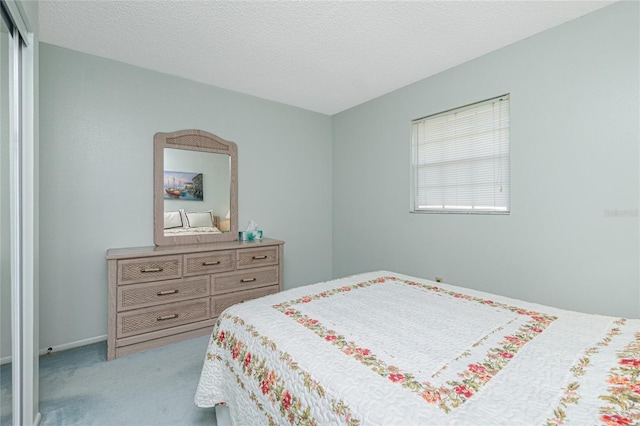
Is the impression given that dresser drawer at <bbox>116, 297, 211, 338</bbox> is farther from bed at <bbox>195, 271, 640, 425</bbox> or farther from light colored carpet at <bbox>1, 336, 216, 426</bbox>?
bed at <bbox>195, 271, 640, 425</bbox>

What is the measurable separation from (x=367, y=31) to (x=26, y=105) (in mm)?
2130

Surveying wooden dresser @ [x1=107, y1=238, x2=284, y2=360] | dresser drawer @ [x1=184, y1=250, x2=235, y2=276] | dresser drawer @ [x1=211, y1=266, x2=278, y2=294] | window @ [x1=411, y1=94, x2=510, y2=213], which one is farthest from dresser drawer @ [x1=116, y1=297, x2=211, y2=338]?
window @ [x1=411, y1=94, x2=510, y2=213]

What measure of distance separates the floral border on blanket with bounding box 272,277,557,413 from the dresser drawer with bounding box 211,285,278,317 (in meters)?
1.50

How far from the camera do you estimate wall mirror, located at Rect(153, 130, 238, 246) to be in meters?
2.95

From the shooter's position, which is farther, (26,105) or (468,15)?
(468,15)

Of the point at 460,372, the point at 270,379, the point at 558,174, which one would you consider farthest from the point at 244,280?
the point at 558,174

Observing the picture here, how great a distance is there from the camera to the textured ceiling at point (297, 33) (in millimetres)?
1993

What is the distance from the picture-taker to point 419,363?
101cm

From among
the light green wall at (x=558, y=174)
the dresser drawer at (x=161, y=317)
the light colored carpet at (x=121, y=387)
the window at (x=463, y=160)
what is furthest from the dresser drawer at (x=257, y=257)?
the window at (x=463, y=160)

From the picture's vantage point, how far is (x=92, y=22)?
2.16 metres

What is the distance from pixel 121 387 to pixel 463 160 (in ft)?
10.8

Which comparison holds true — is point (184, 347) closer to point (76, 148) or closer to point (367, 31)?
point (76, 148)

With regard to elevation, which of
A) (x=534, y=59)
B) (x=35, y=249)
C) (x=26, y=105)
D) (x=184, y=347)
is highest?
(x=534, y=59)

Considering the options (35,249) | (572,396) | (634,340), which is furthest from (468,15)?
(35,249)
